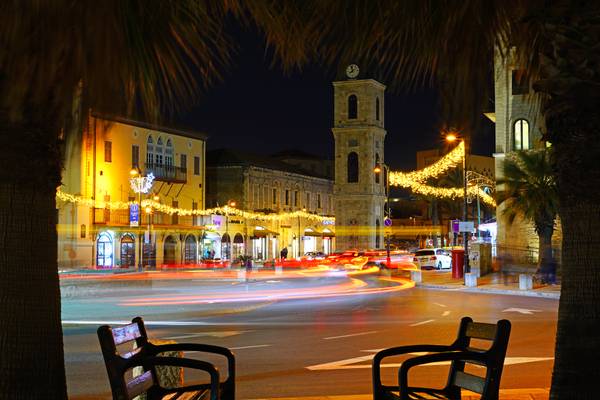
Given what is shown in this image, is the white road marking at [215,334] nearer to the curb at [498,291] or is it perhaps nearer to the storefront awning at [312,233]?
the curb at [498,291]

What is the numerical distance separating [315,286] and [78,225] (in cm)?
2543

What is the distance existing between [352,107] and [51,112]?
84.6m

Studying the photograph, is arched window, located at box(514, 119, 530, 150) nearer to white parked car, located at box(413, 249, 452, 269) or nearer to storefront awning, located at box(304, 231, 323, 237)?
white parked car, located at box(413, 249, 452, 269)

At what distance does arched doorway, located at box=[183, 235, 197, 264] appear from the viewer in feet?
221

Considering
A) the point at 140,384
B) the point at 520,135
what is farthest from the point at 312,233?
the point at 140,384

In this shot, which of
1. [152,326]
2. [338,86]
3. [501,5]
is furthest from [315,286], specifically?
[338,86]

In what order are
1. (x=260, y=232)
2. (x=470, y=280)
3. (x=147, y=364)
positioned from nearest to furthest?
1. (x=147, y=364)
2. (x=470, y=280)
3. (x=260, y=232)

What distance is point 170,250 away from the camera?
65438 millimetres

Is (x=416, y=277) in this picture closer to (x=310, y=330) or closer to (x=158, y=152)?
(x=310, y=330)

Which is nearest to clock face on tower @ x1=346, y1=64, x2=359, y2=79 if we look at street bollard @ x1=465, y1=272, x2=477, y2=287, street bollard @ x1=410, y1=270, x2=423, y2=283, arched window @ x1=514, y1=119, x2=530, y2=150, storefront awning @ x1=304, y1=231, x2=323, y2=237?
street bollard @ x1=465, y1=272, x2=477, y2=287

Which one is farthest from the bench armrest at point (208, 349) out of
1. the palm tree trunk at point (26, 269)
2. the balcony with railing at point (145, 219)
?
the balcony with railing at point (145, 219)

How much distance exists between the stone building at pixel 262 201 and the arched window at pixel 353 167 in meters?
4.12

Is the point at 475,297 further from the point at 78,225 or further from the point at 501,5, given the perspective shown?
the point at 78,225

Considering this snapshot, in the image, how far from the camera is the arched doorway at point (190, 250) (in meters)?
67.4
